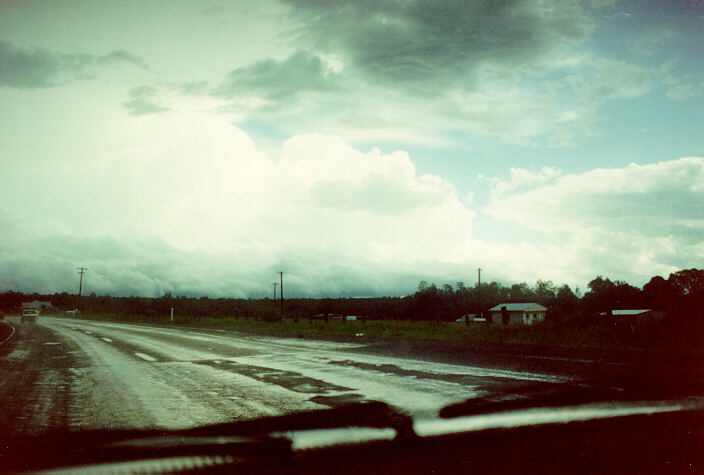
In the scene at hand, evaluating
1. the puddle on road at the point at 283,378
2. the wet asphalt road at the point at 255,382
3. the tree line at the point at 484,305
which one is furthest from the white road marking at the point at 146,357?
the tree line at the point at 484,305

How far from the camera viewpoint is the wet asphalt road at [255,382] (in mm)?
6105

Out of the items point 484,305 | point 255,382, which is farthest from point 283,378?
point 484,305

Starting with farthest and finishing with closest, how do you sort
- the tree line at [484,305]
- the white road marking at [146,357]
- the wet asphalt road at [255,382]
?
the tree line at [484,305]
the white road marking at [146,357]
the wet asphalt road at [255,382]

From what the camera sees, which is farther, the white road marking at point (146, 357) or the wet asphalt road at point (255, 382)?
the white road marking at point (146, 357)

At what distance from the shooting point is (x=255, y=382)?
8.66 m

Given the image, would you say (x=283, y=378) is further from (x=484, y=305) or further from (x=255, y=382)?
(x=484, y=305)

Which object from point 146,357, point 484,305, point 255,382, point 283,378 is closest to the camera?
point 255,382

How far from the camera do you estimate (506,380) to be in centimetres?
866

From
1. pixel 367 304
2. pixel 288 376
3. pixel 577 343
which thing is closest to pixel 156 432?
pixel 288 376

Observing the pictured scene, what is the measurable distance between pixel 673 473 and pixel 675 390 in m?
4.52

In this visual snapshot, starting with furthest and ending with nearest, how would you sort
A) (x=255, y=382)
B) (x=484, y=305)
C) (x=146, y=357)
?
(x=484, y=305) < (x=146, y=357) < (x=255, y=382)

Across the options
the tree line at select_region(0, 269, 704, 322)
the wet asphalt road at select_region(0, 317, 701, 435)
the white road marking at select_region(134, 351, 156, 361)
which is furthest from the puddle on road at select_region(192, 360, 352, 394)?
the tree line at select_region(0, 269, 704, 322)

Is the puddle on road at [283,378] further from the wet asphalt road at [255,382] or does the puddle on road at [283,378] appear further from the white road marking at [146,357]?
the white road marking at [146,357]

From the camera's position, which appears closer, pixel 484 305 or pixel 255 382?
pixel 255 382
